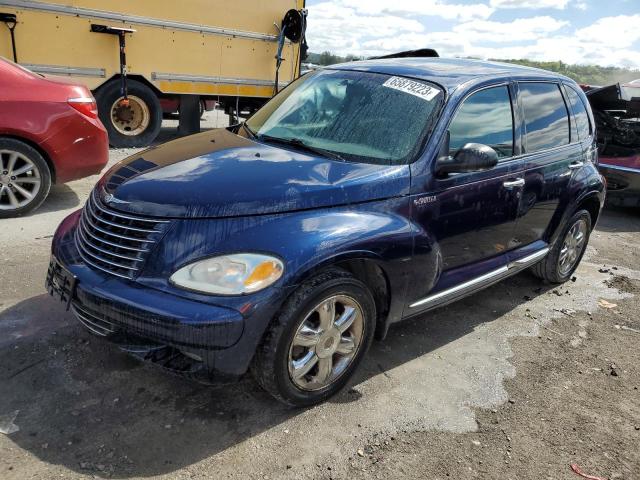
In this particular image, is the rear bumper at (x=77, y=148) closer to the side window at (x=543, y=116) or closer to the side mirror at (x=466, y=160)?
the side mirror at (x=466, y=160)

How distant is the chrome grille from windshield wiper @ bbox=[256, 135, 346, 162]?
1064 mm

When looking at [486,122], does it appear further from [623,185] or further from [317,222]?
[623,185]

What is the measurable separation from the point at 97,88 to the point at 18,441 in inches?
285

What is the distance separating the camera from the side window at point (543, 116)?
158 inches

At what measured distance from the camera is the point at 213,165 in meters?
2.98

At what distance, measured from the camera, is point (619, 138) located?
7934mm

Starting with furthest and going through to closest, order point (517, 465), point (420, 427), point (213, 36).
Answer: point (213, 36) < point (420, 427) < point (517, 465)

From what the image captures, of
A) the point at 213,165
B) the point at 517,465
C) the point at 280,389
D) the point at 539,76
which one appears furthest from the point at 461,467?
the point at 539,76

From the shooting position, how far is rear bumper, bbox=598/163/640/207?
7.55 m

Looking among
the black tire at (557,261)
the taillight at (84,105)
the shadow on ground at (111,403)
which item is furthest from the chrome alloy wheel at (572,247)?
the taillight at (84,105)

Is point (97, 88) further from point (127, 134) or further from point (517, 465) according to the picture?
point (517, 465)

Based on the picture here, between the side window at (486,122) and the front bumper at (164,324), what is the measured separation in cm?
179

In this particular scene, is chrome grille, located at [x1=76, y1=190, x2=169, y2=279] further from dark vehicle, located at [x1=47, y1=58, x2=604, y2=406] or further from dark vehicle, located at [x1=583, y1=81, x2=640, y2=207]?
dark vehicle, located at [x1=583, y1=81, x2=640, y2=207]

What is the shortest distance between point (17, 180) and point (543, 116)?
4.80 metres
